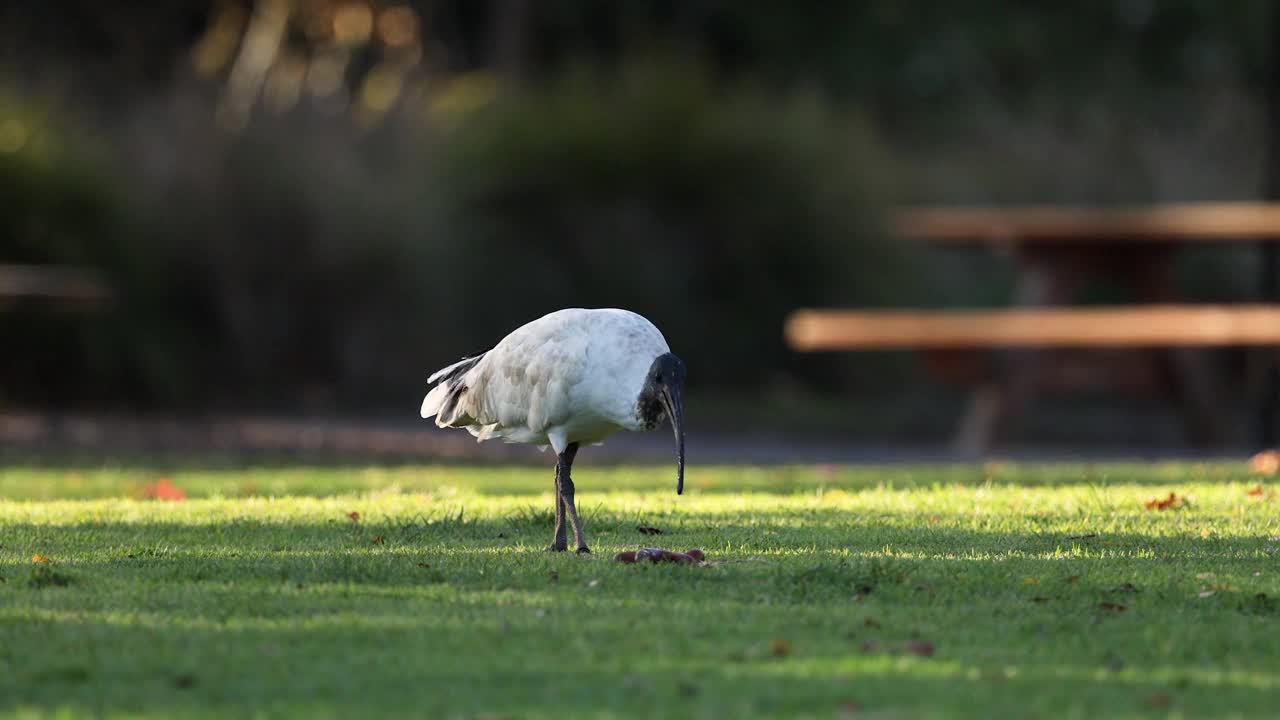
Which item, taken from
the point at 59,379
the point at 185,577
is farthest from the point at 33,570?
the point at 59,379

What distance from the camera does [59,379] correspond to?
2184 cm

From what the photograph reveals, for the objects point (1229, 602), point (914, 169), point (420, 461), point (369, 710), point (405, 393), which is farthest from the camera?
point (914, 169)

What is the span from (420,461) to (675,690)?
419 inches

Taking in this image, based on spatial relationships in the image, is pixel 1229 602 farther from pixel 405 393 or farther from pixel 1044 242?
pixel 405 393

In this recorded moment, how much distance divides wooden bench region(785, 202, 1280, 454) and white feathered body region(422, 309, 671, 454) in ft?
31.0

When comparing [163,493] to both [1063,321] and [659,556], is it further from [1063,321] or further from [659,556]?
[1063,321]

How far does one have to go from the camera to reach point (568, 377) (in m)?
7.56

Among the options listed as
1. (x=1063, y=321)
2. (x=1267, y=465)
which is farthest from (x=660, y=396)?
(x=1063, y=321)

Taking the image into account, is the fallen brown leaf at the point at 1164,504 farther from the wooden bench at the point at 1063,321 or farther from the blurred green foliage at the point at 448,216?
the blurred green foliage at the point at 448,216

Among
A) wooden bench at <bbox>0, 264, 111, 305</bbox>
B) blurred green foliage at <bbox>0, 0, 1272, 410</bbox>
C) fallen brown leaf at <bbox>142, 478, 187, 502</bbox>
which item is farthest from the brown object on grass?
blurred green foliage at <bbox>0, 0, 1272, 410</bbox>

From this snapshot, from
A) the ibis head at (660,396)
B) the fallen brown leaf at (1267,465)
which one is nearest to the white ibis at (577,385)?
the ibis head at (660,396)

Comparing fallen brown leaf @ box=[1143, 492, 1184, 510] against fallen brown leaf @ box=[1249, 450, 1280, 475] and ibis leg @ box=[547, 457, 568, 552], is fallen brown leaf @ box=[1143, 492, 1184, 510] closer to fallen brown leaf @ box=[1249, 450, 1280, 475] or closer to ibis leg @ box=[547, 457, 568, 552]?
fallen brown leaf @ box=[1249, 450, 1280, 475]

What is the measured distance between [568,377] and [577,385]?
0.04 m

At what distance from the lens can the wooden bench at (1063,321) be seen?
1698 cm
